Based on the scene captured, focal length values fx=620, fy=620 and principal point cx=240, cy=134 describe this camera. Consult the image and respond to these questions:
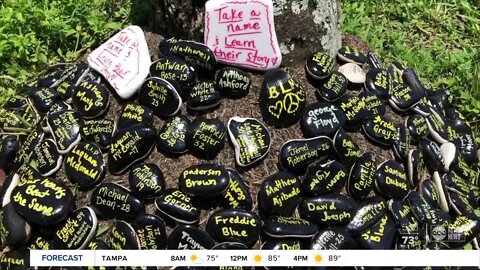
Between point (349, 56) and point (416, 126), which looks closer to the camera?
point (416, 126)

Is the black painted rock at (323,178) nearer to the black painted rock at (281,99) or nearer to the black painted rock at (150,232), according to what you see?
the black painted rock at (281,99)

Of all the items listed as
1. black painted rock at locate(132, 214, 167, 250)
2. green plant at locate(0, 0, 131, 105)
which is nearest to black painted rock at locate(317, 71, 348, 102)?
black painted rock at locate(132, 214, 167, 250)

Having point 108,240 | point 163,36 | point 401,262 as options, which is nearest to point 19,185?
point 108,240

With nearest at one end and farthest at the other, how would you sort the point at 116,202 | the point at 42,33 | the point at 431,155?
the point at 116,202
the point at 431,155
the point at 42,33

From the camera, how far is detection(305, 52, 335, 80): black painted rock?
8.41 feet

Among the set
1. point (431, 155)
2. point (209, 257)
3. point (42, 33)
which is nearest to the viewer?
point (209, 257)

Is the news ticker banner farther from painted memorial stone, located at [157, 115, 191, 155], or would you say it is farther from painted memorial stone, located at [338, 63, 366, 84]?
painted memorial stone, located at [338, 63, 366, 84]

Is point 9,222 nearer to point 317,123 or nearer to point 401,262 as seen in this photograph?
point 317,123

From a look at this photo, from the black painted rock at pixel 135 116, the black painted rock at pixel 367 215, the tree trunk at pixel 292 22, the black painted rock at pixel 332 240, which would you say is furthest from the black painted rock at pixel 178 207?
the tree trunk at pixel 292 22

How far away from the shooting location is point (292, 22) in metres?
2.54

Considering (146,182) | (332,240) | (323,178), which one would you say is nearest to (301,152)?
(323,178)

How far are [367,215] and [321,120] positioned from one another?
16.1 inches

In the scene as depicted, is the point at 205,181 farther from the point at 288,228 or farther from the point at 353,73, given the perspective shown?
the point at 353,73

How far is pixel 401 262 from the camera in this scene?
7.68ft
